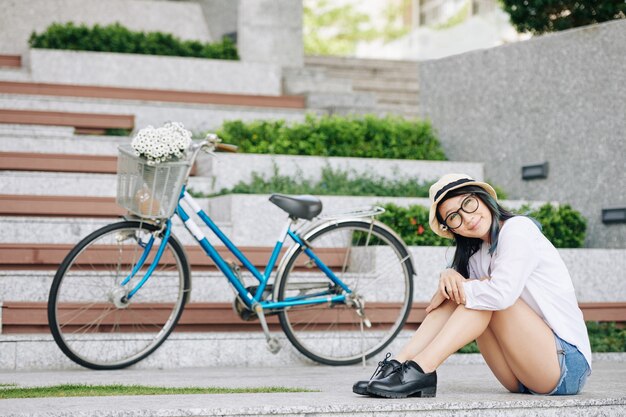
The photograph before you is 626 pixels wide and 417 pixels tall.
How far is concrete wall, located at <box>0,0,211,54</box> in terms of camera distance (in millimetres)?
11961

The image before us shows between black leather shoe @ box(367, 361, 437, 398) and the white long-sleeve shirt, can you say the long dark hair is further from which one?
black leather shoe @ box(367, 361, 437, 398)

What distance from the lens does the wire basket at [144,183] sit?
5445mm

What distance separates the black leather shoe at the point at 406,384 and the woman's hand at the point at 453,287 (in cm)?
32

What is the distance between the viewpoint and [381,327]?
653 cm

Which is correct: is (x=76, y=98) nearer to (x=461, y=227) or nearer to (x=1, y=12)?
(x=1, y=12)

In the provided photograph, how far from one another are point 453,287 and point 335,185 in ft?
12.6

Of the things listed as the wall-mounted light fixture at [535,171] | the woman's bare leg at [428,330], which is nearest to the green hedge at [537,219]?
the wall-mounted light fixture at [535,171]

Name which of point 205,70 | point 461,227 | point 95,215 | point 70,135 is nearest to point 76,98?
point 70,135

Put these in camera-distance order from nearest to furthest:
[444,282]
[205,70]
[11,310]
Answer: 1. [444,282]
2. [11,310]
3. [205,70]

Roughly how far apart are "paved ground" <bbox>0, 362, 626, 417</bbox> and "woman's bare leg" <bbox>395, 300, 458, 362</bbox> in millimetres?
223

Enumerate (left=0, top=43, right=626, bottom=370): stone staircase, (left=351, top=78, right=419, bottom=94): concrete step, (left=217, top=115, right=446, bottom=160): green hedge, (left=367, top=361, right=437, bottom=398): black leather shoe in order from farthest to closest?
(left=351, top=78, right=419, bottom=94): concrete step < (left=217, top=115, right=446, bottom=160): green hedge < (left=0, top=43, right=626, bottom=370): stone staircase < (left=367, top=361, right=437, bottom=398): black leather shoe

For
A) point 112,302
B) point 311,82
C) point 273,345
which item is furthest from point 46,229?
point 311,82

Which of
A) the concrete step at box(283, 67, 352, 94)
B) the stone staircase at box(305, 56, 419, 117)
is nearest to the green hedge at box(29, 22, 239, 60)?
the concrete step at box(283, 67, 352, 94)

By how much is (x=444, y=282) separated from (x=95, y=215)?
3.81 m
